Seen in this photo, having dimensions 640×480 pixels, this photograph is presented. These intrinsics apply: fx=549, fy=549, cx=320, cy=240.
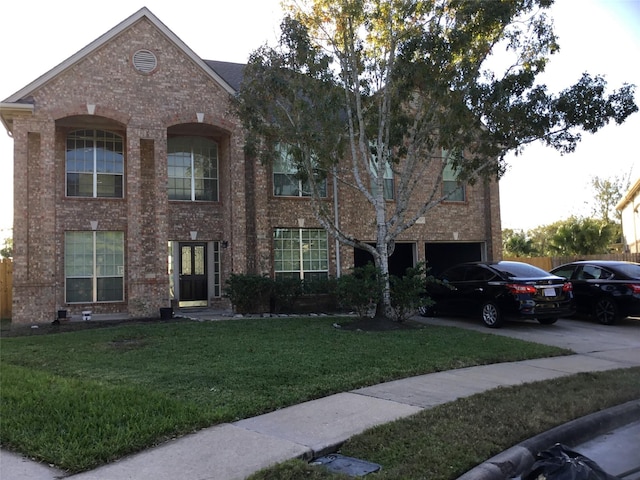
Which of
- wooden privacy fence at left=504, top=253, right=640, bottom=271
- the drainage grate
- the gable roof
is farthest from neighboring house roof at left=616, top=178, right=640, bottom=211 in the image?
the drainage grate

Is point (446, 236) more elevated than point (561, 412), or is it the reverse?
point (446, 236)

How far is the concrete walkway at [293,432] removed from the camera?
14.1 ft

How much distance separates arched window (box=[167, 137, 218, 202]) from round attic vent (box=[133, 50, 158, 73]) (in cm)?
236

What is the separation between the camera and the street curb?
4.40 metres

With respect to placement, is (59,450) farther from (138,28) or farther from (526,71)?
(138,28)

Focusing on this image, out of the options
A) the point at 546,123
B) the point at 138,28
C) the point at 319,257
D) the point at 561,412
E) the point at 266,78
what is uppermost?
the point at 138,28

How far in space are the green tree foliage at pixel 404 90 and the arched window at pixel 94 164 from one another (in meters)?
5.66

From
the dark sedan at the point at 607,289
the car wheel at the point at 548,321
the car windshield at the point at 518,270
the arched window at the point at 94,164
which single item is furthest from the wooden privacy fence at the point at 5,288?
the dark sedan at the point at 607,289

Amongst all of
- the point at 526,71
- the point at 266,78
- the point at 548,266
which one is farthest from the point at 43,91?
the point at 548,266

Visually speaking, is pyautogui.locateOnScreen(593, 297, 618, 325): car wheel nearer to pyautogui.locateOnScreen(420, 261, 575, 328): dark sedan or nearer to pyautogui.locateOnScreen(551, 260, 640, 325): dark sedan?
pyautogui.locateOnScreen(551, 260, 640, 325): dark sedan

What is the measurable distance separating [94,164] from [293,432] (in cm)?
1421

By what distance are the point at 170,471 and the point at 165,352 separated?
5.11 metres

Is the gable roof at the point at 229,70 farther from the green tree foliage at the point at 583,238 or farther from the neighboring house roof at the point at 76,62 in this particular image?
the green tree foliage at the point at 583,238

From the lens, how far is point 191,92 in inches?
659
